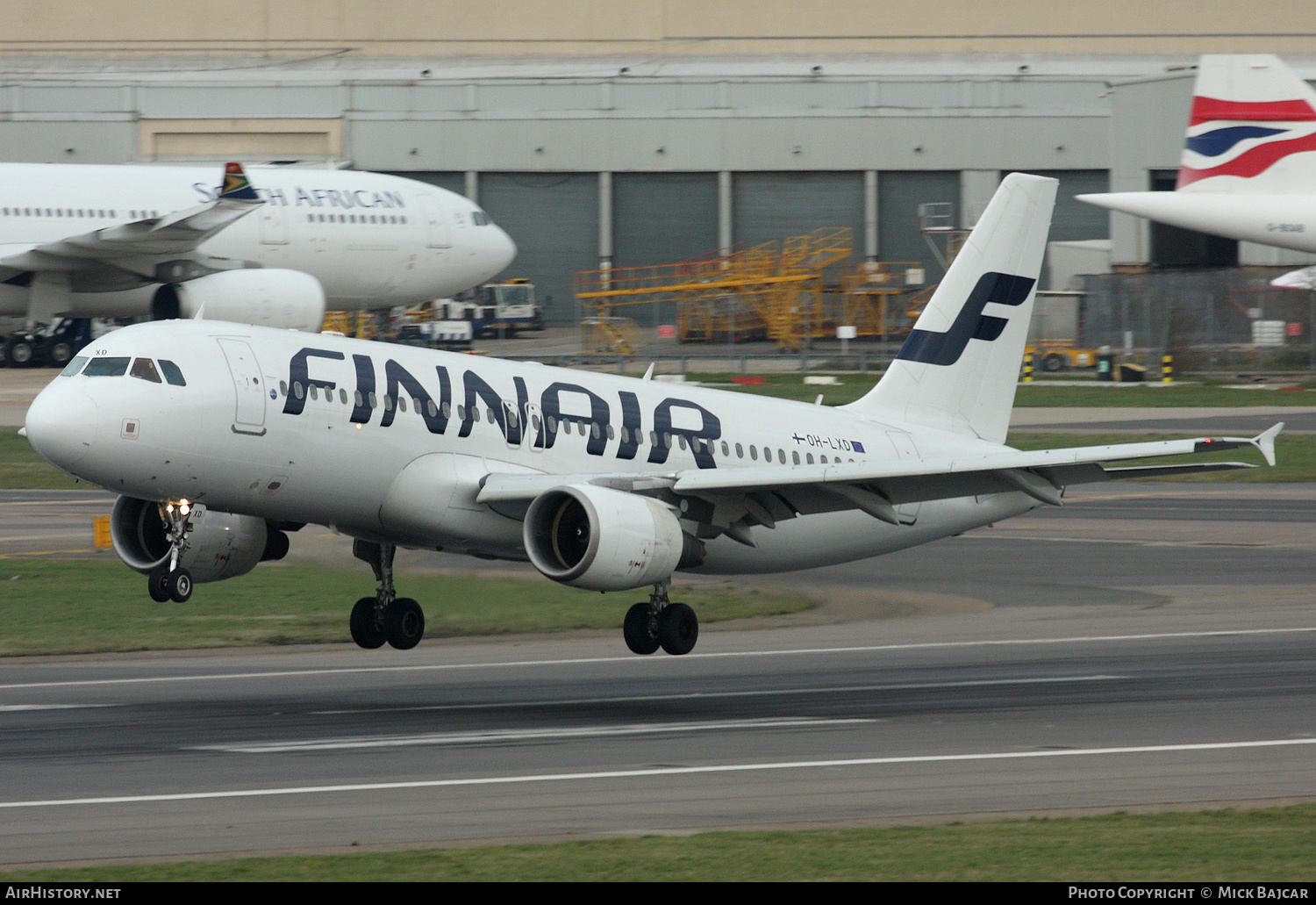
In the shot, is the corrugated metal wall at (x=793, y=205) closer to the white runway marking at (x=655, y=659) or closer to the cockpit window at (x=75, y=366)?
the white runway marking at (x=655, y=659)

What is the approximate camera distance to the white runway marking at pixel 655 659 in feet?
92.4

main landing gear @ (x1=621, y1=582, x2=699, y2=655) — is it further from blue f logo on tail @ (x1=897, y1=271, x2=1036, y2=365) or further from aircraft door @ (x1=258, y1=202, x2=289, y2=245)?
aircraft door @ (x1=258, y1=202, x2=289, y2=245)

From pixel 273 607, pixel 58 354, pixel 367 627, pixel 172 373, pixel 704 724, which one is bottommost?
pixel 273 607

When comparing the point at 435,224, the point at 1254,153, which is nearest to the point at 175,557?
the point at 435,224

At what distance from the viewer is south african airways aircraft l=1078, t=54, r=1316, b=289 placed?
3046 inches

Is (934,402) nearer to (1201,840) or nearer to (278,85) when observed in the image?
(1201,840)

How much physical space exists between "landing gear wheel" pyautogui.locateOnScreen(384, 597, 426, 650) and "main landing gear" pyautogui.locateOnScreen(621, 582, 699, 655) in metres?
3.83

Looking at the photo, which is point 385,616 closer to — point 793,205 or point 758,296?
point 758,296

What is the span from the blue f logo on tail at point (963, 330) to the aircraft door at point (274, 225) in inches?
1557

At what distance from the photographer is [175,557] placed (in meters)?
25.3

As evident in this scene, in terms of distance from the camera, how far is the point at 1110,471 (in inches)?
1105

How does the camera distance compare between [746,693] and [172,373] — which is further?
[746,693]

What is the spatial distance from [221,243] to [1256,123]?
4646 cm

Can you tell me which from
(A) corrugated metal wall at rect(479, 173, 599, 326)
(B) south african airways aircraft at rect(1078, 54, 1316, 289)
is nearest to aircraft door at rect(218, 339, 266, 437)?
(B) south african airways aircraft at rect(1078, 54, 1316, 289)
